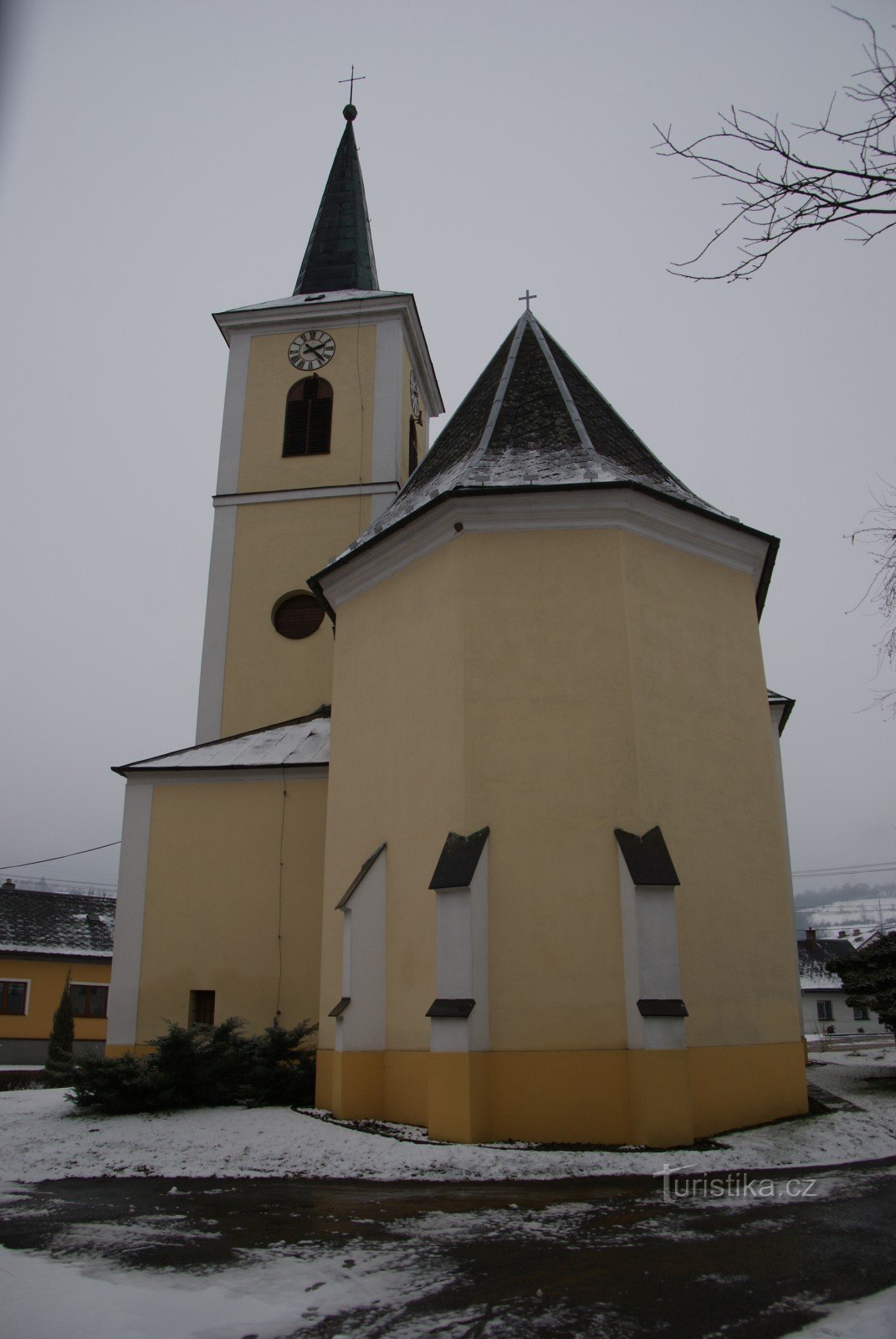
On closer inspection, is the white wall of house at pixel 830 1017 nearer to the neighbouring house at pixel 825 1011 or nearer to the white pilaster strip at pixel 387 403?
the neighbouring house at pixel 825 1011

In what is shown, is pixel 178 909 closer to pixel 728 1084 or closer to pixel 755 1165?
pixel 728 1084

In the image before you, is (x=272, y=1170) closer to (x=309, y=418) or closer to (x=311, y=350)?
(x=309, y=418)

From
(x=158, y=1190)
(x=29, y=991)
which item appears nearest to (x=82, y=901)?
(x=29, y=991)

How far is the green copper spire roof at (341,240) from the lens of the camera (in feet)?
79.5

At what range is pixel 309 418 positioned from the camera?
70.8ft

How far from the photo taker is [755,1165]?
8.06 metres

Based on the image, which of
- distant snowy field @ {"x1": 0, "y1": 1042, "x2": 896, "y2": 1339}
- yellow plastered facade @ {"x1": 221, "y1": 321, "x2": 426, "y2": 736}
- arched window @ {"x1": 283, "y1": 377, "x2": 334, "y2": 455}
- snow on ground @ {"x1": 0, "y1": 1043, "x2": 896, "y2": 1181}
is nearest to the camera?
distant snowy field @ {"x1": 0, "y1": 1042, "x2": 896, "y2": 1339}

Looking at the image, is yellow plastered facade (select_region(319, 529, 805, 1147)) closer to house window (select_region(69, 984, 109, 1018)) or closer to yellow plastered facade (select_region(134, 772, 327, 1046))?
yellow plastered facade (select_region(134, 772, 327, 1046))

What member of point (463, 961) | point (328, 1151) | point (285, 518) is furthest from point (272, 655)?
point (328, 1151)

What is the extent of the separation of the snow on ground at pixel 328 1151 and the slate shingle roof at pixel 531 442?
6487 millimetres

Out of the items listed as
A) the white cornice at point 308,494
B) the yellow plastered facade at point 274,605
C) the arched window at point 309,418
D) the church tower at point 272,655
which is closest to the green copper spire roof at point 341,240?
the church tower at point 272,655

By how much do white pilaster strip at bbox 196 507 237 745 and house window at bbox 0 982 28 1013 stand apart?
63.6 ft

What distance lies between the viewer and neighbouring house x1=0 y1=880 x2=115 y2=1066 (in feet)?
109

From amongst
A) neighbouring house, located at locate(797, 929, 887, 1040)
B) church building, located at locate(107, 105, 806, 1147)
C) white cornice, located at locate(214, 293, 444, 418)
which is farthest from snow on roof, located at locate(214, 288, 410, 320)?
neighbouring house, located at locate(797, 929, 887, 1040)
